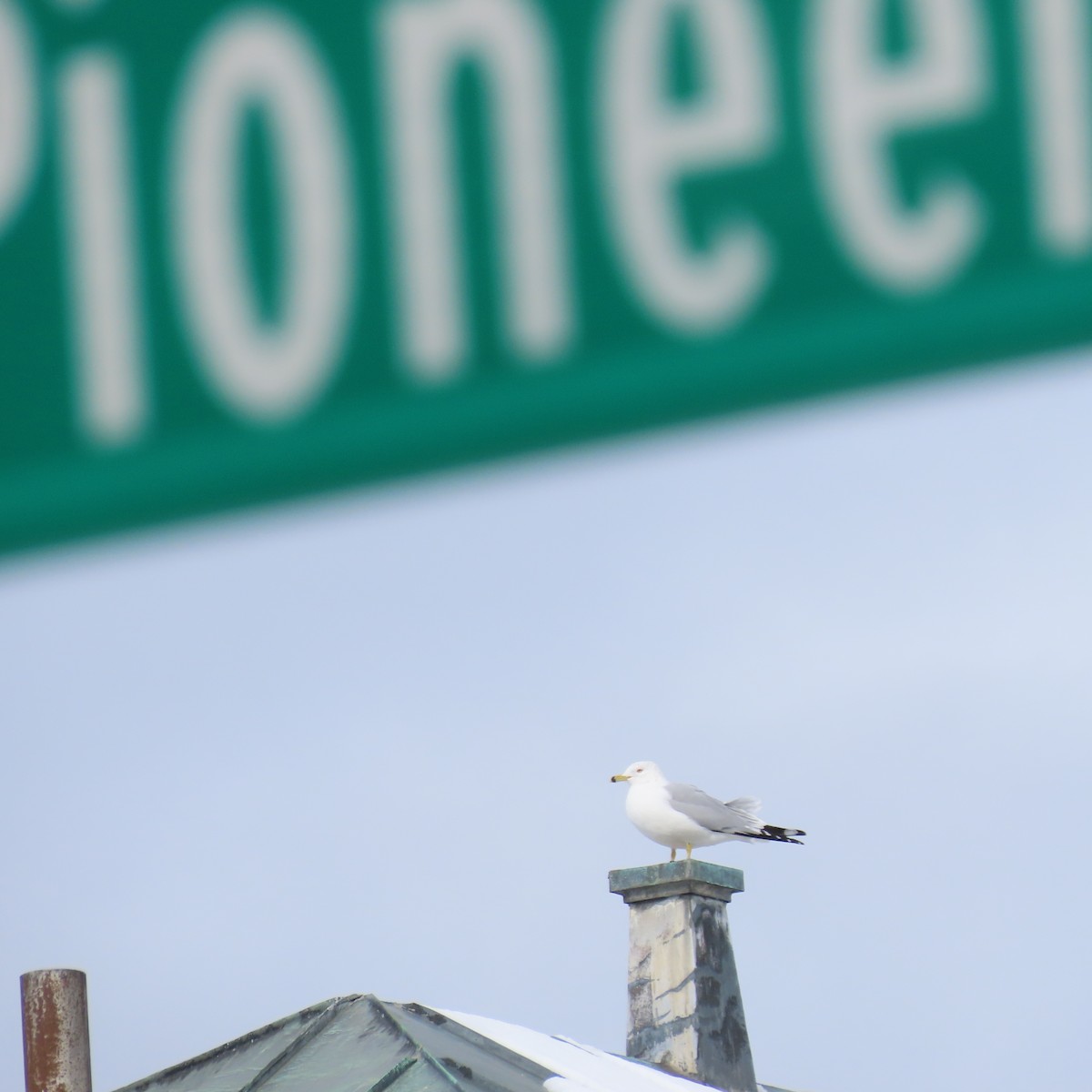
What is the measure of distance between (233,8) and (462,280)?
40cm

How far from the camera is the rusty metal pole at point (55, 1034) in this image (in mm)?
14352

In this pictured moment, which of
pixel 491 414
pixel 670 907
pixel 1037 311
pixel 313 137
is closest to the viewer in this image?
pixel 1037 311

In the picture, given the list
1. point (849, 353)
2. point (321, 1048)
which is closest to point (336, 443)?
point (849, 353)

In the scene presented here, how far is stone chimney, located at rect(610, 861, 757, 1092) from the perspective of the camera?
19031mm

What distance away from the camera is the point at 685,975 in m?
19.3

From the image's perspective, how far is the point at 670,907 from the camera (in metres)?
19.6

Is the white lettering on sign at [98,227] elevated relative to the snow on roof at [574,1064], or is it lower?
elevated

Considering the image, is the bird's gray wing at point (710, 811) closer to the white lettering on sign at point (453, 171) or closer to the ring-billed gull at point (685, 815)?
the ring-billed gull at point (685, 815)

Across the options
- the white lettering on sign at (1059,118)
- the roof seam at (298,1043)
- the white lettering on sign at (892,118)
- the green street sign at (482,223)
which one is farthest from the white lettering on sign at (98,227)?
the roof seam at (298,1043)

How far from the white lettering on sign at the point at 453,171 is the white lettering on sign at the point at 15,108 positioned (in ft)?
1.27

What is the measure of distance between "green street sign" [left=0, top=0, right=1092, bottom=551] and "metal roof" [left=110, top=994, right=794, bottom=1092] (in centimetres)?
1310

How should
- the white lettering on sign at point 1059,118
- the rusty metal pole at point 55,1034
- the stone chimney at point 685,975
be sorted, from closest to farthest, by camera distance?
1. the white lettering on sign at point 1059,118
2. the rusty metal pole at point 55,1034
3. the stone chimney at point 685,975

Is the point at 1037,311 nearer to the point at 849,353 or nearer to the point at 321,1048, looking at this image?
the point at 849,353

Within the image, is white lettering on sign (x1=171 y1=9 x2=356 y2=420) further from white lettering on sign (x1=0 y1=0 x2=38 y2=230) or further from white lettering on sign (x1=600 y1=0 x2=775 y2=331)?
white lettering on sign (x1=600 y1=0 x2=775 y2=331)
